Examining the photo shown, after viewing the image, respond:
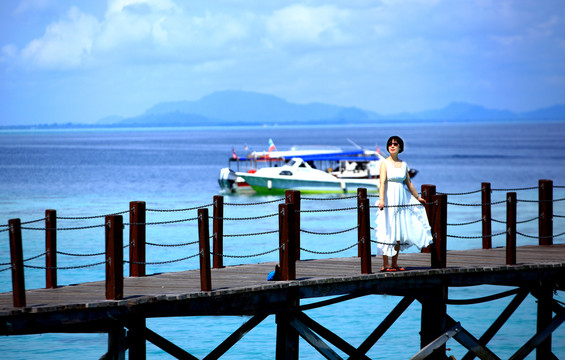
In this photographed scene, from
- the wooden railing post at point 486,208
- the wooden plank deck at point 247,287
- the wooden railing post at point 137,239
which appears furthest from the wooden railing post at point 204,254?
the wooden railing post at point 486,208

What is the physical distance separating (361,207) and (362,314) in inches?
379

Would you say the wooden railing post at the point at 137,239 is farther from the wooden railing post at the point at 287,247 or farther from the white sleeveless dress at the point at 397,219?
the white sleeveless dress at the point at 397,219

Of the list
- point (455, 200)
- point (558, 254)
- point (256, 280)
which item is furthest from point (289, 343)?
point (455, 200)

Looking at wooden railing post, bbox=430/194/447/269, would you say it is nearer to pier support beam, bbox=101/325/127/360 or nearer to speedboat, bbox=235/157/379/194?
pier support beam, bbox=101/325/127/360

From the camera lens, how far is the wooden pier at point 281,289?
30.7ft

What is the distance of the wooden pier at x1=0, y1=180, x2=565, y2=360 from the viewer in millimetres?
9344

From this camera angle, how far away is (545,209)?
47.0ft

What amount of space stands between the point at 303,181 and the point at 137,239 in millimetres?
39114

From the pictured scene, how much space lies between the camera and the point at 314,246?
28812mm

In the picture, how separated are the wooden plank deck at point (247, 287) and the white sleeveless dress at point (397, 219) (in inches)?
15.6

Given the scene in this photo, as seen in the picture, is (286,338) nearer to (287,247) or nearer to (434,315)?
(287,247)

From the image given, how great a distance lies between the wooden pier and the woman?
0.75 ft

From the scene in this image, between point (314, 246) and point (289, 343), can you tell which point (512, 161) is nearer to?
point (314, 246)

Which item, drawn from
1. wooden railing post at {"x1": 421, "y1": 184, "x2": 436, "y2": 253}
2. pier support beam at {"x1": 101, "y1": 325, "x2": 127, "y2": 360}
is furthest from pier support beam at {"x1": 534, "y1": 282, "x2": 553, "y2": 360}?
pier support beam at {"x1": 101, "y1": 325, "x2": 127, "y2": 360}
